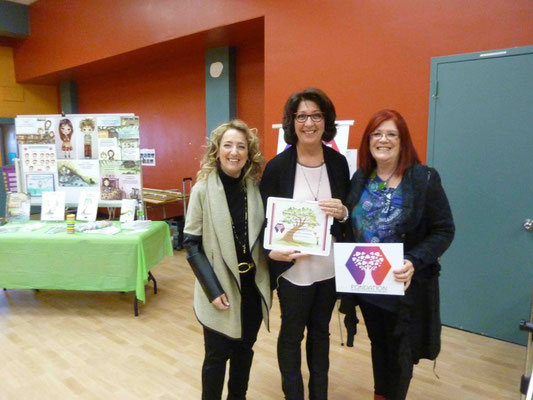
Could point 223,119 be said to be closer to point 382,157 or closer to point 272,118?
point 272,118

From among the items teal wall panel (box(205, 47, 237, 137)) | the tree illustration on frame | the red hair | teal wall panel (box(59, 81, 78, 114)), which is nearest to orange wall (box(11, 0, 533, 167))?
teal wall panel (box(205, 47, 237, 137))

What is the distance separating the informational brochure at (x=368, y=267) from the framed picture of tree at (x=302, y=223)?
0.07m

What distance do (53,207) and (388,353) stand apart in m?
3.20

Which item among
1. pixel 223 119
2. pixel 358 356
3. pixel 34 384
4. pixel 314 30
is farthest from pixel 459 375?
pixel 223 119

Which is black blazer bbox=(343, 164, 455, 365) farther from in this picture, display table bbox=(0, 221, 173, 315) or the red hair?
display table bbox=(0, 221, 173, 315)

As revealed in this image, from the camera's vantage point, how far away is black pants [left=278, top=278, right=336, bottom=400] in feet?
5.08

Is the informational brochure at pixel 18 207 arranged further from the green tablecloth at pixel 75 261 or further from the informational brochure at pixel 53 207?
the green tablecloth at pixel 75 261

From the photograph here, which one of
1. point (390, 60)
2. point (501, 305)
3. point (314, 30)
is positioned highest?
point (314, 30)

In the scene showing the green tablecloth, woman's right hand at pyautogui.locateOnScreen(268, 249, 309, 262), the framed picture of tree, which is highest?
the framed picture of tree

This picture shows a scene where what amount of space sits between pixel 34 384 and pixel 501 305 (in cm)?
310

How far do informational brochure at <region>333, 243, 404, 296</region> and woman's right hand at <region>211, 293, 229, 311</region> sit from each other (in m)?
0.46

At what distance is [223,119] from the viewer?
5211 millimetres

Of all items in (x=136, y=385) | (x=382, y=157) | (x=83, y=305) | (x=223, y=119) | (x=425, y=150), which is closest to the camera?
(x=382, y=157)

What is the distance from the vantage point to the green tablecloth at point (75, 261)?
9.75 feet
